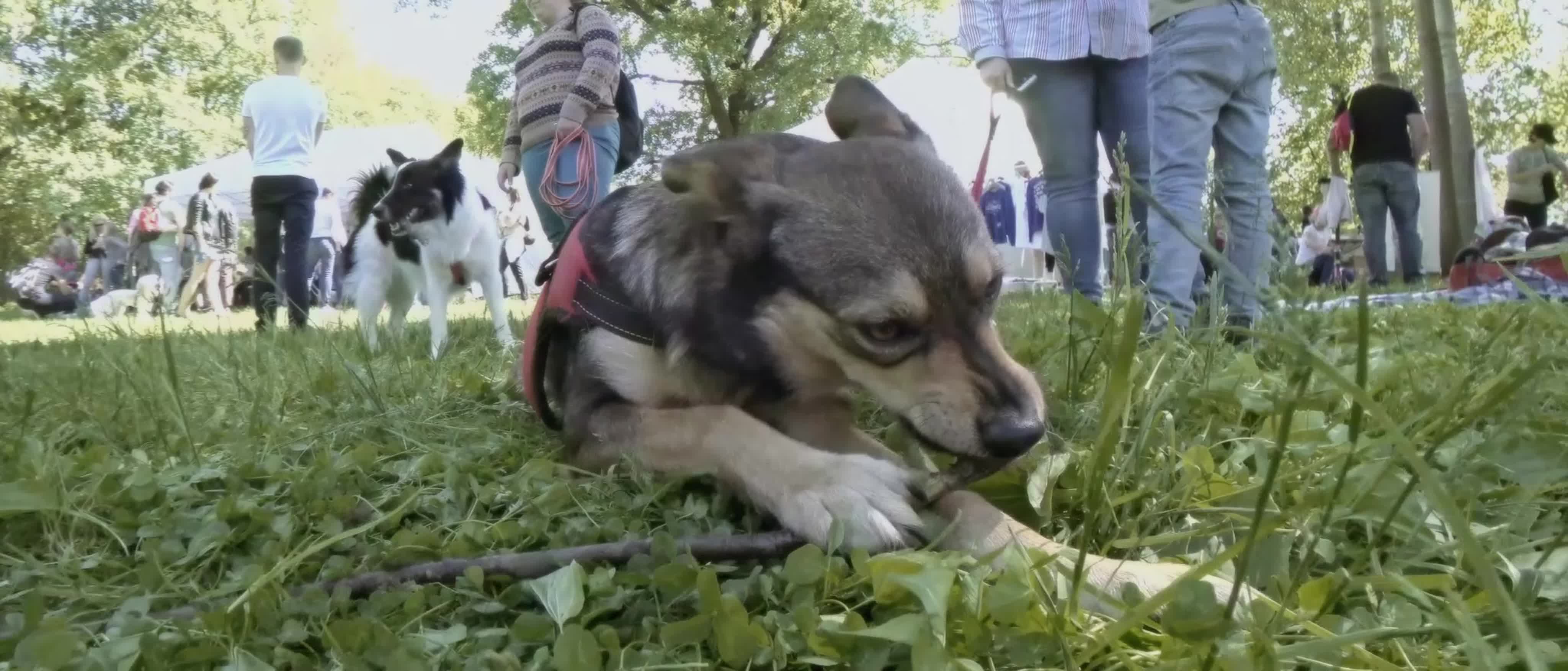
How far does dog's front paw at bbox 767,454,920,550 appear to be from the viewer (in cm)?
153

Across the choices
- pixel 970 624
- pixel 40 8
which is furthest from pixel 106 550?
pixel 40 8

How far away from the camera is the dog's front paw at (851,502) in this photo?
1.53 m

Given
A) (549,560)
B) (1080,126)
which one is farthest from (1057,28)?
(549,560)

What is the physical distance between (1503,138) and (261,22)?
34022 millimetres

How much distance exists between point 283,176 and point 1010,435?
22.7ft

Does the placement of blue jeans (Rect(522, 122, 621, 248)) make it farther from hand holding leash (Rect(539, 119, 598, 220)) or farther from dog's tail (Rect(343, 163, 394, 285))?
dog's tail (Rect(343, 163, 394, 285))

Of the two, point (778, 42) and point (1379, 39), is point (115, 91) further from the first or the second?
point (1379, 39)

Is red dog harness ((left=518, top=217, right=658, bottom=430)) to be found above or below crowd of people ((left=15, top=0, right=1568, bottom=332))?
below

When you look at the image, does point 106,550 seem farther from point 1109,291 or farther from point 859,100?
point 1109,291

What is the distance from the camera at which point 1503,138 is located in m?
24.2

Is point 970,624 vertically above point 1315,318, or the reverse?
point 1315,318

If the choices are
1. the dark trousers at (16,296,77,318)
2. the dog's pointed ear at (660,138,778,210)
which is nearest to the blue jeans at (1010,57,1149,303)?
the dog's pointed ear at (660,138,778,210)

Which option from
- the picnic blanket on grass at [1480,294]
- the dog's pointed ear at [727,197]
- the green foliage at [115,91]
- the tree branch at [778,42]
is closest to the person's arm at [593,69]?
the dog's pointed ear at [727,197]

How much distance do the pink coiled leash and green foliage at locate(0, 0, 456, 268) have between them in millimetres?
24446
